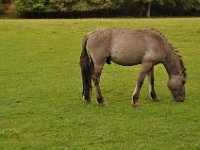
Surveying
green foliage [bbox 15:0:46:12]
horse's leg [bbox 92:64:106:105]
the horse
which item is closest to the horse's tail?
the horse

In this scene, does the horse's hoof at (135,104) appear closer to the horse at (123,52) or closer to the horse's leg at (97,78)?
the horse at (123,52)

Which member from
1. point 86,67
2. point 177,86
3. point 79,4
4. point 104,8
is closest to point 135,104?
point 177,86

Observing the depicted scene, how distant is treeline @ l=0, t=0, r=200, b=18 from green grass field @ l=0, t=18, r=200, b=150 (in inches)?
1408

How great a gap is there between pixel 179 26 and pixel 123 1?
25.9 m

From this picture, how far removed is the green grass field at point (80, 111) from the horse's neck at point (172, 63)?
2.87 ft

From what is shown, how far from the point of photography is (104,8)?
5653cm

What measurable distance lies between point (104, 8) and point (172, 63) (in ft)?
149

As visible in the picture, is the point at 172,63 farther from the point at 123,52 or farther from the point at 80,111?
the point at 80,111

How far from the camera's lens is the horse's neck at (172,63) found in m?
11.8

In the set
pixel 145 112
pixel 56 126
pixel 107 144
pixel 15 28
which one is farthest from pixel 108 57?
pixel 15 28

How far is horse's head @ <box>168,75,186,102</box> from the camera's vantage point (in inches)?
468

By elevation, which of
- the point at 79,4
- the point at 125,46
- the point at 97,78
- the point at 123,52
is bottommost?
the point at 79,4

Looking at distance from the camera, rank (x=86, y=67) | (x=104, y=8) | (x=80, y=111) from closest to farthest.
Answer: (x=80, y=111)
(x=86, y=67)
(x=104, y=8)

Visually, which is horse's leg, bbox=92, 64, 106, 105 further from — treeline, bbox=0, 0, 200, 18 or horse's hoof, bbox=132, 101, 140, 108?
treeline, bbox=0, 0, 200, 18
